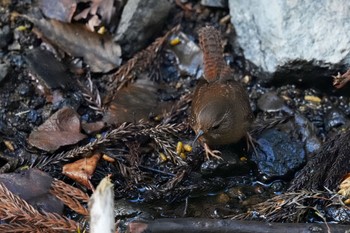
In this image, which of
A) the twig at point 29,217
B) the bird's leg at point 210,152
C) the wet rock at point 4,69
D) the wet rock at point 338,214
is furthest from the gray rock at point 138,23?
the wet rock at point 338,214

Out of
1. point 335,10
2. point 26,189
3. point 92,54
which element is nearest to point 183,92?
point 92,54

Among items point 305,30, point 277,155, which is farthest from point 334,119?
point 305,30

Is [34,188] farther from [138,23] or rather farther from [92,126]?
[138,23]

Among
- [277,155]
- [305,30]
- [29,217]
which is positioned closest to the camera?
[29,217]

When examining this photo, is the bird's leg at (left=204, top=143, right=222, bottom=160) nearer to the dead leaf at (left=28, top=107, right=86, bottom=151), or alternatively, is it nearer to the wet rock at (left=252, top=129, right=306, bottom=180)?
the wet rock at (left=252, top=129, right=306, bottom=180)

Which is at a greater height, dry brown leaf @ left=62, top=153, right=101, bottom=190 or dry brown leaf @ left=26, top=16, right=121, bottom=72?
dry brown leaf @ left=26, top=16, right=121, bottom=72

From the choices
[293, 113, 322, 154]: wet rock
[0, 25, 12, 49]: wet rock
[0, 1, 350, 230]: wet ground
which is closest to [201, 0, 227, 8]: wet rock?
[0, 1, 350, 230]: wet ground
